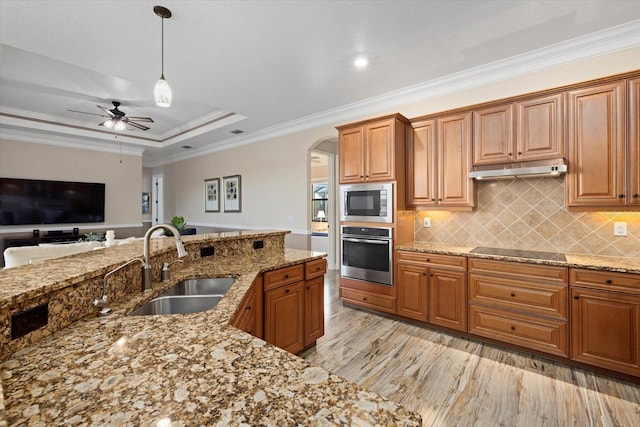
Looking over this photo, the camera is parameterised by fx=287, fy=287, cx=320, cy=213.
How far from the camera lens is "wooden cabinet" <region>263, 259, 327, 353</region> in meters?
2.19

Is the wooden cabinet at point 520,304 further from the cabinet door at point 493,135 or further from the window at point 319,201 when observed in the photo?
the window at point 319,201

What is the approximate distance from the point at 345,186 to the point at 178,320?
277 centimetres

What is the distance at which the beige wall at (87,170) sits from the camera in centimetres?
535

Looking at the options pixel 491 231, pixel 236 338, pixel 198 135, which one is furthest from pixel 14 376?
pixel 198 135

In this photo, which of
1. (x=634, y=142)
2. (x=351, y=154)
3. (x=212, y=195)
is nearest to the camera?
(x=634, y=142)

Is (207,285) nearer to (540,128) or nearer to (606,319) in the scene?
(606,319)

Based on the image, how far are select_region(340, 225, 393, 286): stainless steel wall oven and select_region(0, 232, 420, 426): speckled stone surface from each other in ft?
8.06

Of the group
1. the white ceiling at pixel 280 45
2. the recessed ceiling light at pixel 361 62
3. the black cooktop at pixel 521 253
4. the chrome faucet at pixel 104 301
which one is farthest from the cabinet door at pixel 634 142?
the chrome faucet at pixel 104 301

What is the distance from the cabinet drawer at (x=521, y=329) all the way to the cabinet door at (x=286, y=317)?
5.48 feet

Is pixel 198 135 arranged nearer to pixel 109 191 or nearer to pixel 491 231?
pixel 109 191

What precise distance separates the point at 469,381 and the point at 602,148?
2198 millimetres

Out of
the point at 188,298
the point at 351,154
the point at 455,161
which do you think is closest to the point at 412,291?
the point at 455,161

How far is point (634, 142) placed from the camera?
2277 mm

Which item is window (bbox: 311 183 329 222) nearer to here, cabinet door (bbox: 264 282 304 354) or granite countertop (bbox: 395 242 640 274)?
granite countertop (bbox: 395 242 640 274)
